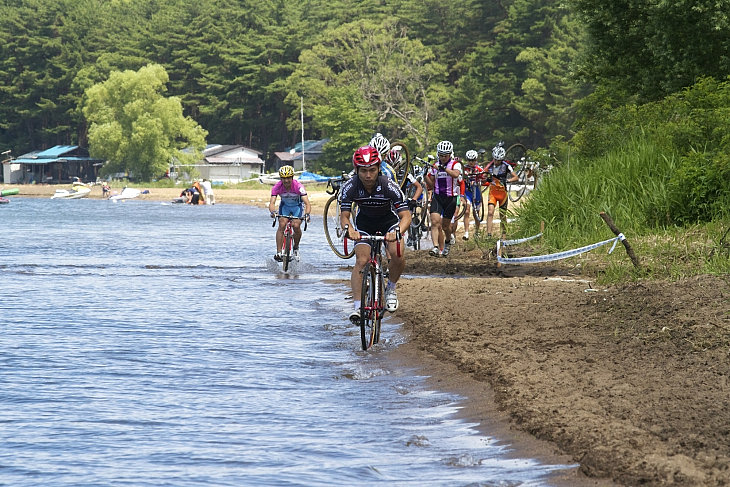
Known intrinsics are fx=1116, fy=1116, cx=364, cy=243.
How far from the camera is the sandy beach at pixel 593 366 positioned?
6188 millimetres

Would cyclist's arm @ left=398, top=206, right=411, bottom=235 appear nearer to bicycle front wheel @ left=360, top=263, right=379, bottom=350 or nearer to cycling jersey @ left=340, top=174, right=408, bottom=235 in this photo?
cycling jersey @ left=340, top=174, right=408, bottom=235

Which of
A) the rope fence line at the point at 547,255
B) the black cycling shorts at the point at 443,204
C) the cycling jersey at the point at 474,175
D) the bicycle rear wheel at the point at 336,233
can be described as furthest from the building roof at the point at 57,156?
the rope fence line at the point at 547,255

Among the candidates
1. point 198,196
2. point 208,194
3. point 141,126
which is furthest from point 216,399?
point 141,126

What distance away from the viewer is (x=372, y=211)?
36.2ft

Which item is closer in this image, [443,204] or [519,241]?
[519,241]

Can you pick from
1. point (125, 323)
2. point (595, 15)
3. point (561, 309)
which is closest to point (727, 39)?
point (595, 15)

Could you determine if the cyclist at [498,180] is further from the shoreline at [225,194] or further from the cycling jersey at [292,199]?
the shoreline at [225,194]

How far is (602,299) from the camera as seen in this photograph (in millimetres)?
11508

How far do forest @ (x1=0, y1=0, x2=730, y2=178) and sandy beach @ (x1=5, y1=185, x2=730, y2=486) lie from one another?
15125mm

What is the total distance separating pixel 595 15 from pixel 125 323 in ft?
49.6

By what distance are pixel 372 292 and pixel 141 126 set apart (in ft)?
307

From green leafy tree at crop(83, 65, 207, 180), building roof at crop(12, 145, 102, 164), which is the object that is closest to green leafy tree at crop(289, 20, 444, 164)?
green leafy tree at crop(83, 65, 207, 180)

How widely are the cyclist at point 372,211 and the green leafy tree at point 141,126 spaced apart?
9118cm

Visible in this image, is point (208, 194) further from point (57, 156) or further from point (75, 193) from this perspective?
point (57, 156)
